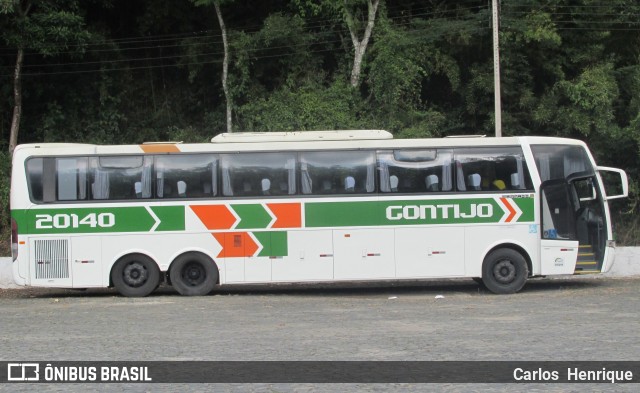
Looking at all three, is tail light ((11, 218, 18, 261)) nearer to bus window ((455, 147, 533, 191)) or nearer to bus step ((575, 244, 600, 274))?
bus window ((455, 147, 533, 191))

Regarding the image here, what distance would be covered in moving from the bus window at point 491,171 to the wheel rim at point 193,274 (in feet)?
19.5

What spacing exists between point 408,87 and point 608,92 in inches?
281

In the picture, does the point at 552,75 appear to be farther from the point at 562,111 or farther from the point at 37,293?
the point at 37,293

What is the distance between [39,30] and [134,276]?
14303 millimetres

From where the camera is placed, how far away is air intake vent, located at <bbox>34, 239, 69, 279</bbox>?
19.0 m

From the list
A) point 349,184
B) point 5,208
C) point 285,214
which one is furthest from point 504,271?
point 5,208

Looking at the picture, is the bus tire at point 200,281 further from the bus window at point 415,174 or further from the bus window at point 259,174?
the bus window at point 415,174

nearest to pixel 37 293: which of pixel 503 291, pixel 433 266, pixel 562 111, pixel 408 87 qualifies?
pixel 433 266

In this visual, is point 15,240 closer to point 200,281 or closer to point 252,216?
point 200,281

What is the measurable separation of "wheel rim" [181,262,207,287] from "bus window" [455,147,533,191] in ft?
19.5

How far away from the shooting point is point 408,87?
3291cm

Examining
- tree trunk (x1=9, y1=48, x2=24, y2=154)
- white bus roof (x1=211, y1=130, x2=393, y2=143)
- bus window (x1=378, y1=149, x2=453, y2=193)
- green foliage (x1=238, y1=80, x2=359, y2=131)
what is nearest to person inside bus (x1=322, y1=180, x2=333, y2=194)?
white bus roof (x1=211, y1=130, x2=393, y2=143)

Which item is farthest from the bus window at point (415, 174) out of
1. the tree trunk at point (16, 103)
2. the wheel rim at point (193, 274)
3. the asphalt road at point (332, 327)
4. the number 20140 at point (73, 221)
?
the tree trunk at point (16, 103)

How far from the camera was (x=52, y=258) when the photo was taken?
19062 mm
